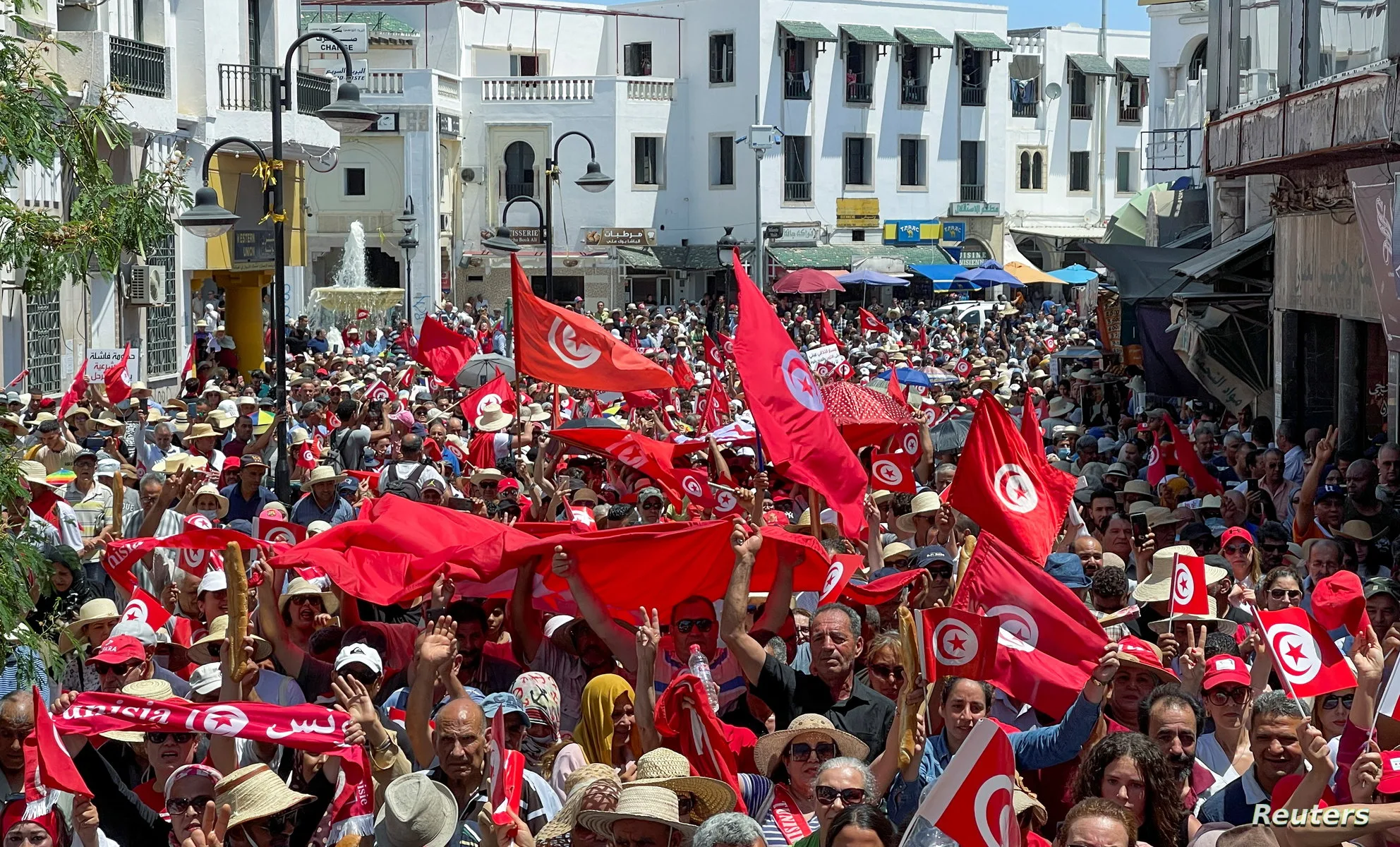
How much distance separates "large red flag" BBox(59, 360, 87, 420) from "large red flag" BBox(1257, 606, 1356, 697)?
40.8ft

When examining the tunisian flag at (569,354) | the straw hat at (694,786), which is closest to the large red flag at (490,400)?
the tunisian flag at (569,354)

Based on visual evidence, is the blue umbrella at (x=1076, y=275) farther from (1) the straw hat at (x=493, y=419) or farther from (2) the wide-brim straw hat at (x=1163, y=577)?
(2) the wide-brim straw hat at (x=1163, y=577)

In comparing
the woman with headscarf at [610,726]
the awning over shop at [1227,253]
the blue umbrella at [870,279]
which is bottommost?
the woman with headscarf at [610,726]

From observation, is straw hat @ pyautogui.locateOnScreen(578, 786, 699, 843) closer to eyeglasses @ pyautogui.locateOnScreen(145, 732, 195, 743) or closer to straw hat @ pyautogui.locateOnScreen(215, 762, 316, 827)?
straw hat @ pyautogui.locateOnScreen(215, 762, 316, 827)

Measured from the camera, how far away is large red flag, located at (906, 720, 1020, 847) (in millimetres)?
5195

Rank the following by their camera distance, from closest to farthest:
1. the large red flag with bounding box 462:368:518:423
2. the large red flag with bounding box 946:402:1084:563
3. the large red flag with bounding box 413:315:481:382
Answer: the large red flag with bounding box 946:402:1084:563, the large red flag with bounding box 462:368:518:423, the large red flag with bounding box 413:315:481:382

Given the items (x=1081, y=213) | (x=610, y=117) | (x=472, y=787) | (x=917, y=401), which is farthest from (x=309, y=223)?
(x=472, y=787)

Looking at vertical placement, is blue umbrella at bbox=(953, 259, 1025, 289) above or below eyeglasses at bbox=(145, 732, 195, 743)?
above

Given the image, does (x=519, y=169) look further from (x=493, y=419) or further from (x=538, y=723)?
(x=538, y=723)

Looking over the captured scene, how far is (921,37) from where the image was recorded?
59000 mm

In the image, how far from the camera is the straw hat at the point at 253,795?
619 centimetres

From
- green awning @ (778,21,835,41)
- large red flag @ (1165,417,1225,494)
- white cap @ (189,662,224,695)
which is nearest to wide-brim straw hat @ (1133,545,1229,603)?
white cap @ (189,662,224,695)

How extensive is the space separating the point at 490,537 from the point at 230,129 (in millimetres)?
19490

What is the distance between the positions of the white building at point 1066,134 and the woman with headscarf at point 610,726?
182 ft
